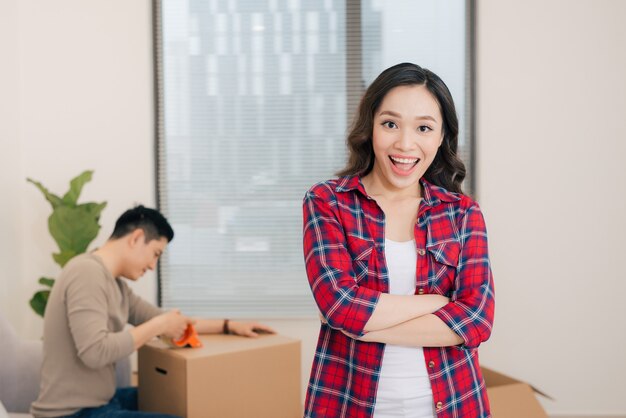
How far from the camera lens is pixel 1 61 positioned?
3.05m

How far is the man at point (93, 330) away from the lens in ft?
6.73

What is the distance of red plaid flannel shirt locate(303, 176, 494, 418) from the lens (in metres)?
1.28

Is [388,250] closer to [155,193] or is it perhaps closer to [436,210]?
[436,210]

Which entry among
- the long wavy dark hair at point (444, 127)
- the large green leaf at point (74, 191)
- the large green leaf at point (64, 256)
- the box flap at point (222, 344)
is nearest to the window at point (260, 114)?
the large green leaf at point (74, 191)

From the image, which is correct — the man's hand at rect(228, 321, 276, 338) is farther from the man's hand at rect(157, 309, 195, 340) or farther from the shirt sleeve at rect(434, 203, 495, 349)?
the shirt sleeve at rect(434, 203, 495, 349)

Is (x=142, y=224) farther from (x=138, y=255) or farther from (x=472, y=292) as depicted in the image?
(x=472, y=292)

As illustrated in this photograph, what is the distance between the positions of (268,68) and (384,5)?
63 centimetres

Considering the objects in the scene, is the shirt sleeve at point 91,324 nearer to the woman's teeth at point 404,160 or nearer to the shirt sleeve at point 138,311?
the shirt sleeve at point 138,311

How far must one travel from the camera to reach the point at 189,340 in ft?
7.09

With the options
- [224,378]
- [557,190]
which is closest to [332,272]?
[224,378]

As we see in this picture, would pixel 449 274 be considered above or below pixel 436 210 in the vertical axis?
below

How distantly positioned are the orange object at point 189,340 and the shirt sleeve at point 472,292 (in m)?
1.06

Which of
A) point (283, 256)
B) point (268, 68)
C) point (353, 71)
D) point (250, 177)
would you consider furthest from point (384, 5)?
point (283, 256)

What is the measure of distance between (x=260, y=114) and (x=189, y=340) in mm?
1490
